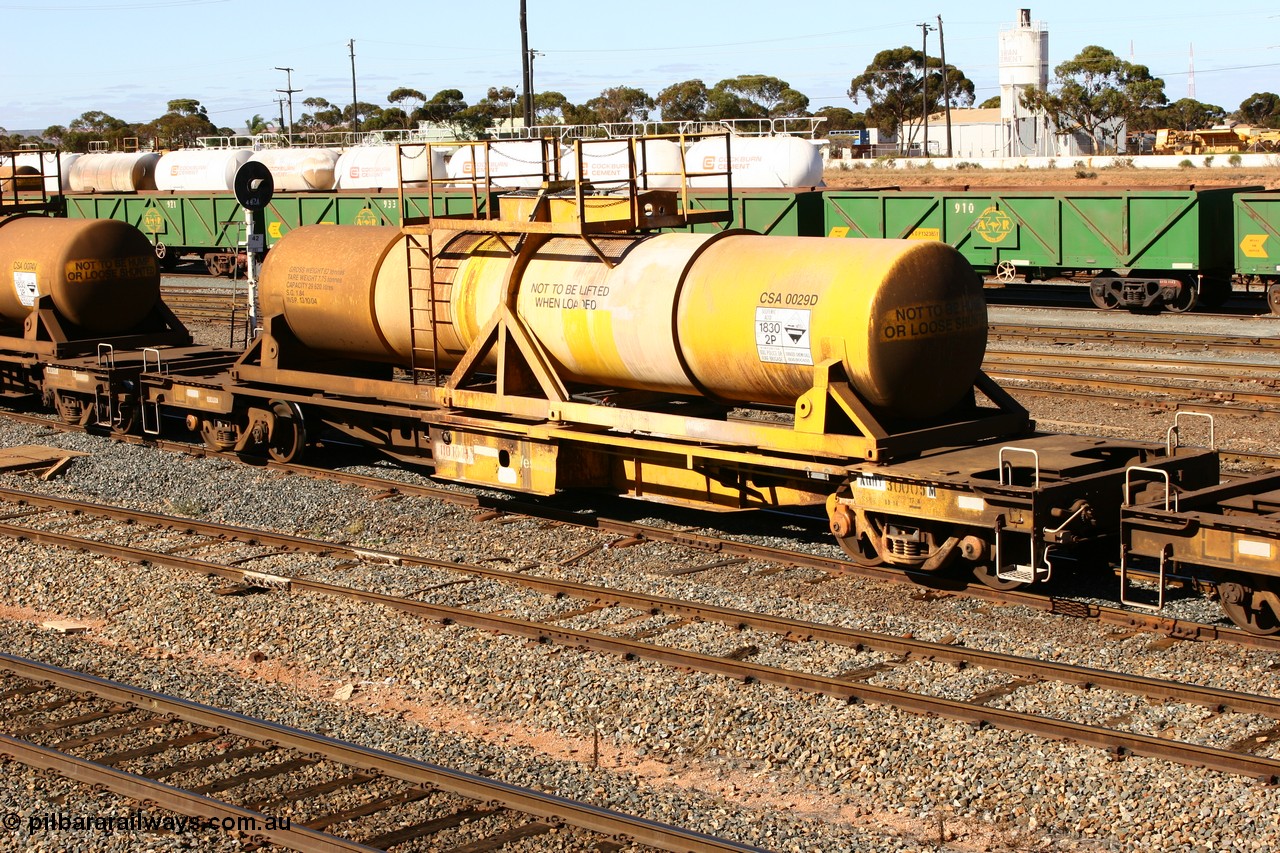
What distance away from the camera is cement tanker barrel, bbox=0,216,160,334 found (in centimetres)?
1936

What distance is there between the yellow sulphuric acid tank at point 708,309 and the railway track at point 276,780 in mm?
5121

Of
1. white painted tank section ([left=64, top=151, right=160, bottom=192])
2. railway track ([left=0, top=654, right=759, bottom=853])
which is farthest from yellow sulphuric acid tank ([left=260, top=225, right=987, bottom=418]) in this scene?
white painted tank section ([left=64, top=151, right=160, bottom=192])

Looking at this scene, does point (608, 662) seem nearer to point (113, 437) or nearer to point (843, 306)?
point (843, 306)

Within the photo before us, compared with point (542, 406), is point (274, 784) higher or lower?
lower

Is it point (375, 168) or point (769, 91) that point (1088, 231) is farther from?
point (769, 91)

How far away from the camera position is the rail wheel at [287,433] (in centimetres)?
1667

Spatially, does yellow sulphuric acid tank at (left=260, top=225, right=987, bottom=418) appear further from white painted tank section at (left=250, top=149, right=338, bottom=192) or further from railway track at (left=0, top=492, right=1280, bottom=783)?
white painted tank section at (left=250, top=149, right=338, bottom=192)

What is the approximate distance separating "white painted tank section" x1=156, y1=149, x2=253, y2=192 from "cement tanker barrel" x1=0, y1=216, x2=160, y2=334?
Result: 27949mm

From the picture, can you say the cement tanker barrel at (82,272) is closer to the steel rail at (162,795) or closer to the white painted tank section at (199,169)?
the steel rail at (162,795)

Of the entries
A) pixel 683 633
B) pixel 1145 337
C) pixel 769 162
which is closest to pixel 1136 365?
pixel 1145 337

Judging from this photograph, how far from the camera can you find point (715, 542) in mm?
12914

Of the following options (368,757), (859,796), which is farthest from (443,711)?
(859,796)

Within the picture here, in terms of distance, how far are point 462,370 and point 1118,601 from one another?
6.91 m

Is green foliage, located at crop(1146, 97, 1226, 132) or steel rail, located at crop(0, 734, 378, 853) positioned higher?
green foliage, located at crop(1146, 97, 1226, 132)
